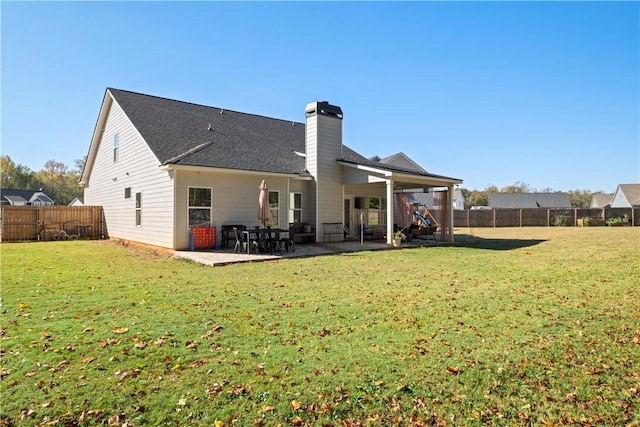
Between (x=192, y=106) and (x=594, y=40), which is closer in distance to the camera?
Result: (x=594, y=40)

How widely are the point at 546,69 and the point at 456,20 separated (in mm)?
4905

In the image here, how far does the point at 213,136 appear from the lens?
15.8 meters

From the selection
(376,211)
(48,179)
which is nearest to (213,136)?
(376,211)

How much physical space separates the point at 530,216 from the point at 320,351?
34189mm

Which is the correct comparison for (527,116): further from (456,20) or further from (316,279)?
(316,279)

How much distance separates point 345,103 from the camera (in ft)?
55.7

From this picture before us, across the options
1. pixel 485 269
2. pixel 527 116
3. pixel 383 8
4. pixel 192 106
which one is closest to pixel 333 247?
pixel 485 269

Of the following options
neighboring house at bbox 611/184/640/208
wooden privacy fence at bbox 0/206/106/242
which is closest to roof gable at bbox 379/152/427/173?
wooden privacy fence at bbox 0/206/106/242

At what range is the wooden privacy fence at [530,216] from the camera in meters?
31.8

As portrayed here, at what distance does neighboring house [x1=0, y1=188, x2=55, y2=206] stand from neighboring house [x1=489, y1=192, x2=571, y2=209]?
63251 mm

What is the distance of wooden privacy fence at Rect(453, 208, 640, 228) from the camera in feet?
104

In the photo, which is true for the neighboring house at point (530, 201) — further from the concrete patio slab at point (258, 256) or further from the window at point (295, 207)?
the window at point (295, 207)

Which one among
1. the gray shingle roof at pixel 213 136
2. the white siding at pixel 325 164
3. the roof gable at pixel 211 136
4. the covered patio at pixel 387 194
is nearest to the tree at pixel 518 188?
the covered patio at pixel 387 194

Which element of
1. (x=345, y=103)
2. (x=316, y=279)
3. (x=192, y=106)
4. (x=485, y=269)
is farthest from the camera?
(x=192, y=106)
